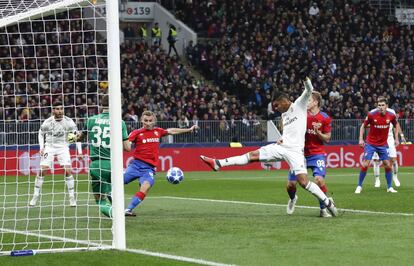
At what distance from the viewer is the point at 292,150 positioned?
14.7 meters

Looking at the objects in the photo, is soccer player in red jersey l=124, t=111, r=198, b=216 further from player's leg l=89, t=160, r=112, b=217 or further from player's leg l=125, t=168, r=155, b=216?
player's leg l=89, t=160, r=112, b=217

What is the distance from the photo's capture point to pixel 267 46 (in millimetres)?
45656

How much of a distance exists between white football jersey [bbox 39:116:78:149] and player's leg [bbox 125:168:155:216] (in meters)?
3.27

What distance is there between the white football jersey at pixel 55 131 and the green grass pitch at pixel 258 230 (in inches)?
55.9

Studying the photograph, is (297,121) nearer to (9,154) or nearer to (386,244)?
(386,244)

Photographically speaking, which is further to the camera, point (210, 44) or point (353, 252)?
point (210, 44)

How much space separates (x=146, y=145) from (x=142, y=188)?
0.99 m

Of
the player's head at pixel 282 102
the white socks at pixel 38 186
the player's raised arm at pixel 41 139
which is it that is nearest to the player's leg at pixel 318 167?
the player's head at pixel 282 102

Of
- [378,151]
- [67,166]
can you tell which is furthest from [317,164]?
[378,151]

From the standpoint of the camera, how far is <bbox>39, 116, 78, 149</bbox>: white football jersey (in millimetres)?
19047

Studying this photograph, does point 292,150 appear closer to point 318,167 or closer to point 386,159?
point 318,167

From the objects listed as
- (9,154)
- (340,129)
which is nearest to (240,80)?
(340,129)

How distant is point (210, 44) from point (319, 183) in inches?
1195

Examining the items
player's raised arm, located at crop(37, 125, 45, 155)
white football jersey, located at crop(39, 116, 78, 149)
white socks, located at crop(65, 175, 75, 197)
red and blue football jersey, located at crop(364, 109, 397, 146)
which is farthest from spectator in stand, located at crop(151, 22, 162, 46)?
white socks, located at crop(65, 175, 75, 197)
